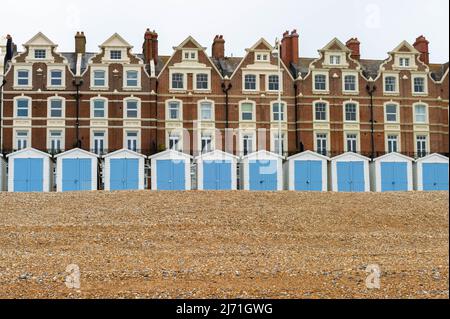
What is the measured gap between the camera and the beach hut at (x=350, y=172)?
→ 47.7 meters

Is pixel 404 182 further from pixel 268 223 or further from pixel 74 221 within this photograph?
pixel 74 221

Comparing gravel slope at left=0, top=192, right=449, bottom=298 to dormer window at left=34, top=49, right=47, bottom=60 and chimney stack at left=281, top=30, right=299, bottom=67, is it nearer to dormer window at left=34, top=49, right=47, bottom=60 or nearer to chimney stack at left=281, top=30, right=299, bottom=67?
dormer window at left=34, top=49, right=47, bottom=60

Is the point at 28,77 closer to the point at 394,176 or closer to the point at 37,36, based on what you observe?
the point at 37,36

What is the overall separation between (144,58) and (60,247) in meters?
31.6

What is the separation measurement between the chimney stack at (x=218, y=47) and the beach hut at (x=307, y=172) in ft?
41.9

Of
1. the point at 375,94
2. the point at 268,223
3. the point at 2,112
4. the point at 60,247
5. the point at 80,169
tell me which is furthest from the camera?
the point at 375,94

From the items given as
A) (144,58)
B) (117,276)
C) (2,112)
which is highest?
(144,58)

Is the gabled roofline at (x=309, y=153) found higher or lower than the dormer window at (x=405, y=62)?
lower

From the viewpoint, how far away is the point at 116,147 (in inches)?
2000

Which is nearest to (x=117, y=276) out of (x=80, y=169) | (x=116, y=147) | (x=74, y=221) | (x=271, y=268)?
(x=271, y=268)

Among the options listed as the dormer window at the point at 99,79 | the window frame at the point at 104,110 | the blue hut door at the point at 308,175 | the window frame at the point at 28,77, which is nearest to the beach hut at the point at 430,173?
the blue hut door at the point at 308,175

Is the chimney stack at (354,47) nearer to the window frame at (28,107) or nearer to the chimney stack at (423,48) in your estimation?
the chimney stack at (423,48)

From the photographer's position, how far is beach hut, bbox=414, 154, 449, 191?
48375 millimetres

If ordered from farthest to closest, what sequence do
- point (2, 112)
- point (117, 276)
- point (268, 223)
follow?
1. point (2, 112)
2. point (268, 223)
3. point (117, 276)
